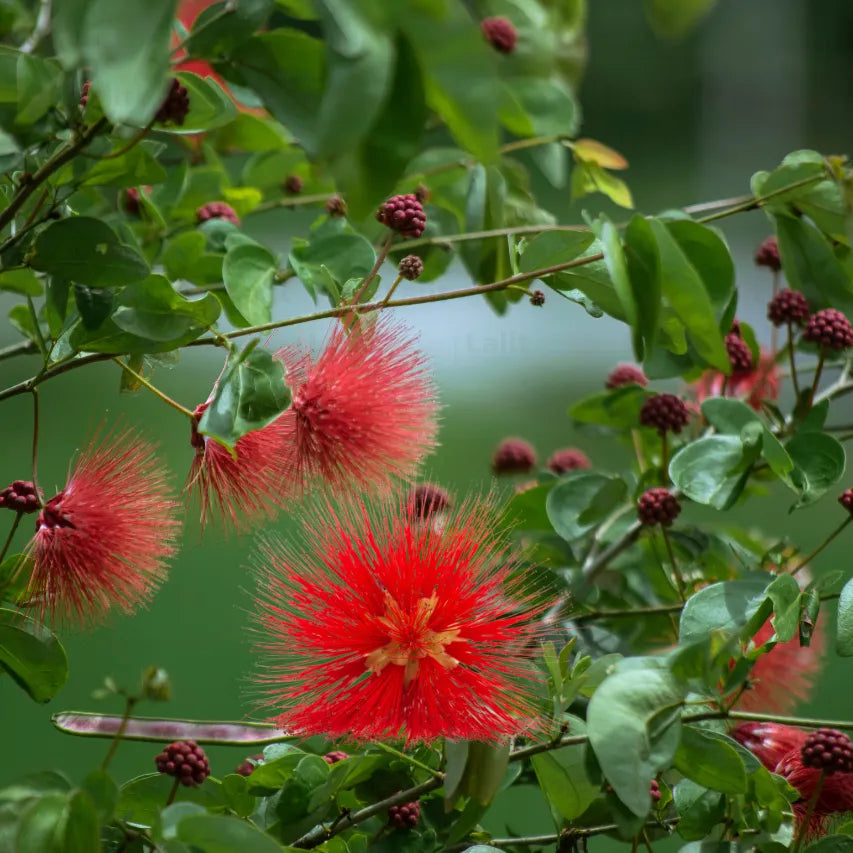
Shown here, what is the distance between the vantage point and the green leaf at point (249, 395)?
40cm

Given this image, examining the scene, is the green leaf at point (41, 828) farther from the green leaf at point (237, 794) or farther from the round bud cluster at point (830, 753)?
the round bud cluster at point (830, 753)

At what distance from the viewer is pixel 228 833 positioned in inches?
13.6

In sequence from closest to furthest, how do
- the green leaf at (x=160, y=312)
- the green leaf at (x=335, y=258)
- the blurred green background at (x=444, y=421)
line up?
the green leaf at (x=160, y=312) → the green leaf at (x=335, y=258) → the blurred green background at (x=444, y=421)

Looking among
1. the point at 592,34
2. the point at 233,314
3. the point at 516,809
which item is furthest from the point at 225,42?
the point at 592,34

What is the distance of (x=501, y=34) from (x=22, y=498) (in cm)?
44

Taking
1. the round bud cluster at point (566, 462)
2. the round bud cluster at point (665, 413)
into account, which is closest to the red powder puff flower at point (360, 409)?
the round bud cluster at point (665, 413)

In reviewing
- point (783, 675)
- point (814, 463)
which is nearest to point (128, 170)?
point (814, 463)

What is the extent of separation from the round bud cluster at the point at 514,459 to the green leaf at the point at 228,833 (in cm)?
49

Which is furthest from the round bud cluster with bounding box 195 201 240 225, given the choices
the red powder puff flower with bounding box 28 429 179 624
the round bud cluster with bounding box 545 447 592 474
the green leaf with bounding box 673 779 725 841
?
the green leaf with bounding box 673 779 725 841

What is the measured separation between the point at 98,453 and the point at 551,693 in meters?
0.22

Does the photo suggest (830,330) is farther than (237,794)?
Yes

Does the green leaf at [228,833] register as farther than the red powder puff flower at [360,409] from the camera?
No

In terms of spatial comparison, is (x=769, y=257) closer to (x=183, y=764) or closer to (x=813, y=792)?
(x=813, y=792)

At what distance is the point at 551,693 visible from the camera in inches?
18.9
